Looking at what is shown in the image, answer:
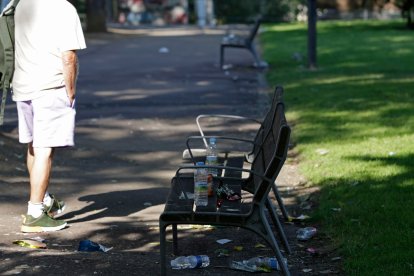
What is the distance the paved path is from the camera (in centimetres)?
682

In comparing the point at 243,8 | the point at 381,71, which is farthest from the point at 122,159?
the point at 243,8

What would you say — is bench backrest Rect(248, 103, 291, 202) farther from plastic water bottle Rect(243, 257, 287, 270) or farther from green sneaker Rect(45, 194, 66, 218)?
green sneaker Rect(45, 194, 66, 218)

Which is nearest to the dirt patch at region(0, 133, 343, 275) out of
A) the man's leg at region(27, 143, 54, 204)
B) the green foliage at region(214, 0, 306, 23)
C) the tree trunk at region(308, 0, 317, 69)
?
the man's leg at region(27, 143, 54, 204)

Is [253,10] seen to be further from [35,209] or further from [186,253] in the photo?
[186,253]

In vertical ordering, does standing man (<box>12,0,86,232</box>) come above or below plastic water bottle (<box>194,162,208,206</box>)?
above

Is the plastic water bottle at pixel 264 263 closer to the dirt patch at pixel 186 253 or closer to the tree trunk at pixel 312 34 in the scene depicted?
the dirt patch at pixel 186 253

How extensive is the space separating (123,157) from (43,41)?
394 cm

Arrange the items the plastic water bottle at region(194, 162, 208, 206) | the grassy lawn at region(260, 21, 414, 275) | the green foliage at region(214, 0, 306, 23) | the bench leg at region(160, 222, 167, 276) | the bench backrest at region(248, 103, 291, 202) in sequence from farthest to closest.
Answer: the green foliage at region(214, 0, 306, 23), the grassy lawn at region(260, 21, 414, 275), the plastic water bottle at region(194, 162, 208, 206), the bench leg at region(160, 222, 167, 276), the bench backrest at region(248, 103, 291, 202)

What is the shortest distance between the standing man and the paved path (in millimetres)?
478

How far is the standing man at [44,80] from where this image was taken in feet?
24.9

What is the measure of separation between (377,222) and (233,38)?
16.1 metres

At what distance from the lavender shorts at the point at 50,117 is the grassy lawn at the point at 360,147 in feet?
6.73

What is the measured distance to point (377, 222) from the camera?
7.59 m

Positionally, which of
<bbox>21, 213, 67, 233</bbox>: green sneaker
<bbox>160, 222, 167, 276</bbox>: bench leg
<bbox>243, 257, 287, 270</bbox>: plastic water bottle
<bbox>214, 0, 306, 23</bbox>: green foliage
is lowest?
<bbox>214, 0, 306, 23</bbox>: green foliage
